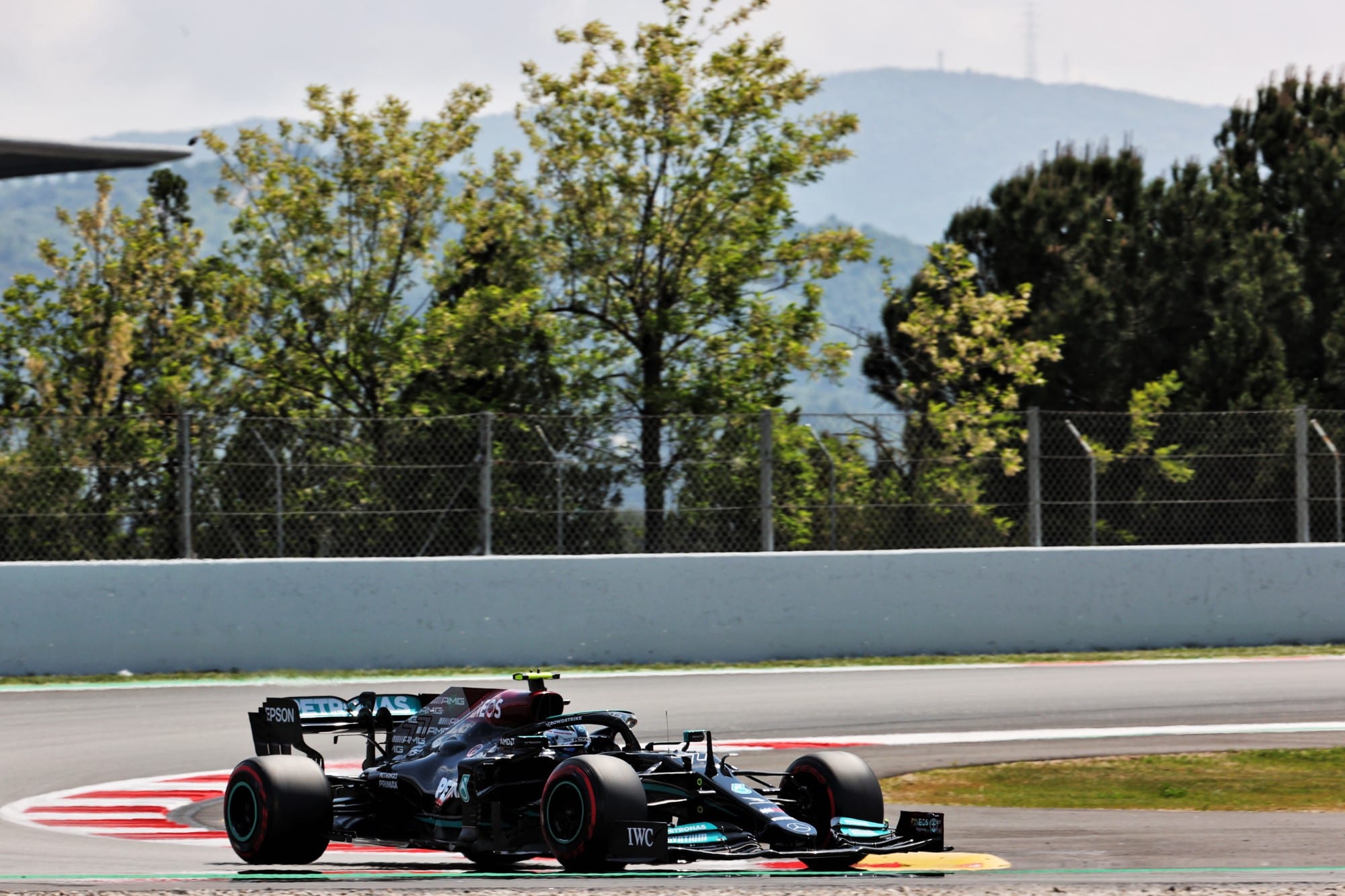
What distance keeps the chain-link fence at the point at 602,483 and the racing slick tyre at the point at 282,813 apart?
8.08m

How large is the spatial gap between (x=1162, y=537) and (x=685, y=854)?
11.6m

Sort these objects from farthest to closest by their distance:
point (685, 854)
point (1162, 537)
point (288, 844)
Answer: point (1162, 537)
point (288, 844)
point (685, 854)

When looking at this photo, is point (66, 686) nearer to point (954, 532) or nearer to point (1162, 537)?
point (954, 532)

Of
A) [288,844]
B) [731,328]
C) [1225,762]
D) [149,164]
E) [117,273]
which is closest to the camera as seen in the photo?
[149,164]

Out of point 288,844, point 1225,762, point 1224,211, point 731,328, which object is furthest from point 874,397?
point 288,844

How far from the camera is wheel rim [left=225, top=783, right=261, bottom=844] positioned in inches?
294

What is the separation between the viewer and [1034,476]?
16125 millimetres

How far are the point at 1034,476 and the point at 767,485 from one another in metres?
2.43

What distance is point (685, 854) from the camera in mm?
6898

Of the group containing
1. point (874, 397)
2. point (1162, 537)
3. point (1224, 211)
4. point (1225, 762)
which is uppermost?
point (1224, 211)

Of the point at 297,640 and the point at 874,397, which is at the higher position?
the point at 874,397

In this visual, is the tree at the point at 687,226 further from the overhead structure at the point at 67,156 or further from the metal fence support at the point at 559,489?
the overhead structure at the point at 67,156

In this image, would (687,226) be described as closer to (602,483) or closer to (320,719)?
(602,483)

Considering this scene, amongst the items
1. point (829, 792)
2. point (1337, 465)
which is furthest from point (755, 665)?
point (829, 792)
